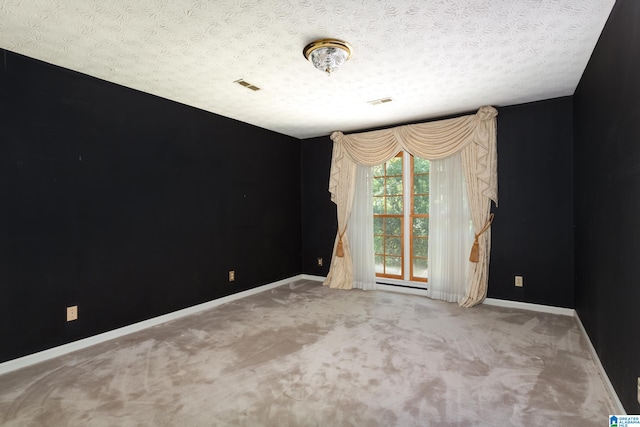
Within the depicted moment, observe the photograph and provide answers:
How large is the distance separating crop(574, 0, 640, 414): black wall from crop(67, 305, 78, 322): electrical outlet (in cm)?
402

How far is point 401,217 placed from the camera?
4.80 meters

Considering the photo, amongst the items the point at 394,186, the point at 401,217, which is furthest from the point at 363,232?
the point at 394,186

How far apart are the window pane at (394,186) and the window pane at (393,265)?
3.35ft

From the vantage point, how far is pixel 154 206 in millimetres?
3455

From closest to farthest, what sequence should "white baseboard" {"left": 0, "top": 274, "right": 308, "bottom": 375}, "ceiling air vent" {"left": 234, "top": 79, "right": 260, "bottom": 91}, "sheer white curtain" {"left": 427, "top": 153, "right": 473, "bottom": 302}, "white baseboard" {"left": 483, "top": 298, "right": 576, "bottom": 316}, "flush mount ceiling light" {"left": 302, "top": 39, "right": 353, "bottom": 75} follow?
"flush mount ceiling light" {"left": 302, "top": 39, "right": 353, "bottom": 75} < "white baseboard" {"left": 0, "top": 274, "right": 308, "bottom": 375} < "ceiling air vent" {"left": 234, "top": 79, "right": 260, "bottom": 91} < "white baseboard" {"left": 483, "top": 298, "right": 576, "bottom": 316} < "sheer white curtain" {"left": 427, "top": 153, "right": 473, "bottom": 302}

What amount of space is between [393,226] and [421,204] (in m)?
0.55

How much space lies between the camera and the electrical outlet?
9.12 ft

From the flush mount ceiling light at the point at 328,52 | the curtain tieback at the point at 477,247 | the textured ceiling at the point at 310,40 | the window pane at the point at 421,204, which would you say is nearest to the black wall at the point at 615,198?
the textured ceiling at the point at 310,40

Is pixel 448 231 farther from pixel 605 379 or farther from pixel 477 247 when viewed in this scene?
pixel 605 379

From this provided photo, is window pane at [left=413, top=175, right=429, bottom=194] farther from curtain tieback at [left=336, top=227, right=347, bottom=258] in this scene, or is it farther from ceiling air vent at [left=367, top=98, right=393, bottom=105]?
ceiling air vent at [left=367, top=98, right=393, bottom=105]

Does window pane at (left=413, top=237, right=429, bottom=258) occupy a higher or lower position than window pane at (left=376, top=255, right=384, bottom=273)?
A: higher

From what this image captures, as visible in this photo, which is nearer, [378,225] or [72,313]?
[72,313]

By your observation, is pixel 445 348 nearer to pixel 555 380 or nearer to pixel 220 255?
pixel 555 380

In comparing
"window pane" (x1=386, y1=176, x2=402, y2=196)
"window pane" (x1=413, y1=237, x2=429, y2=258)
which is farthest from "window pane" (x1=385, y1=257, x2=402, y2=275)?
Answer: "window pane" (x1=386, y1=176, x2=402, y2=196)
